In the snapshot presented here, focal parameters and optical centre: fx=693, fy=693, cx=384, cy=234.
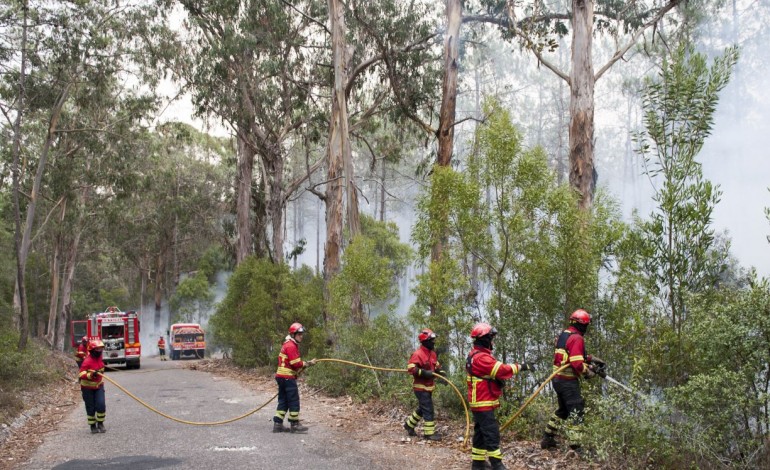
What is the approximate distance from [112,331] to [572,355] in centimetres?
Result: 2821

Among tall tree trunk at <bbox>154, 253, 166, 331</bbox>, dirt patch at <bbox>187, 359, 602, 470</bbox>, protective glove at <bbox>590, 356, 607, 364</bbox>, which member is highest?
tall tree trunk at <bbox>154, 253, 166, 331</bbox>

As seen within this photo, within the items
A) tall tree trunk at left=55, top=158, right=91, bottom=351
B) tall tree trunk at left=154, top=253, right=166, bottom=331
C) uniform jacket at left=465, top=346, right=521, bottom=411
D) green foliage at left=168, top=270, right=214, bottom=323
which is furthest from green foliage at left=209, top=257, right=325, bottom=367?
green foliage at left=168, top=270, right=214, bottom=323

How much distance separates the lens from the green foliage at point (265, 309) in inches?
793

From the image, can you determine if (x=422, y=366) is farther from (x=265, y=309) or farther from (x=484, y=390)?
(x=265, y=309)

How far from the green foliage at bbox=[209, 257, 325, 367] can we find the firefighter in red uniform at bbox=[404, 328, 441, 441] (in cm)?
823

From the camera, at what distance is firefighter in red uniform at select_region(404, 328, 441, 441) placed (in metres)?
9.85

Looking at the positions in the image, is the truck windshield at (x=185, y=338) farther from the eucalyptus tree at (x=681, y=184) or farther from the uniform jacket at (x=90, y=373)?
the eucalyptus tree at (x=681, y=184)

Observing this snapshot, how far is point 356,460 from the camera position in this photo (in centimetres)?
864

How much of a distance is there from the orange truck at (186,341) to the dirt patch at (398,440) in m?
30.2

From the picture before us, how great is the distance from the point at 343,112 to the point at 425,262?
28.4 ft

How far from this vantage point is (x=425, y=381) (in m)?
10.1

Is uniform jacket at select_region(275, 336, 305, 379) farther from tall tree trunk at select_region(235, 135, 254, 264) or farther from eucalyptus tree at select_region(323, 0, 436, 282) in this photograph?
tall tree trunk at select_region(235, 135, 254, 264)

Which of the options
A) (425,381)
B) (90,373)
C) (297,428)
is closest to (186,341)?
(90,373)

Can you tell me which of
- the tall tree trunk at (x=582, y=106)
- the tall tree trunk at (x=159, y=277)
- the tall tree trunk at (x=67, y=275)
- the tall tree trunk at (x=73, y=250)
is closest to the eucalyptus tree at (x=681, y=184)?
the tall tree trunk at (x=582, y=106)
